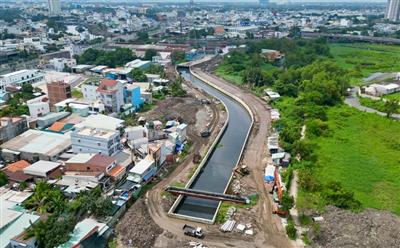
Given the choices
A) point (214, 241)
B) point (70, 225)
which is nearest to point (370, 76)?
point (214, 241)

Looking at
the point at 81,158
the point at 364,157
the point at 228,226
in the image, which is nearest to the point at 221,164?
the point at 228,226

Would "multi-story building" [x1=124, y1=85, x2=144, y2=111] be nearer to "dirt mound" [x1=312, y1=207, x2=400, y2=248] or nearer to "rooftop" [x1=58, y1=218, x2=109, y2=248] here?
"rooftop" [x1=58, y1=218, x2=109, y2=248]

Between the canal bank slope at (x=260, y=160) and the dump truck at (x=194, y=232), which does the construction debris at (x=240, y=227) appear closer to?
the canal bank slope at (x=260, y=160)

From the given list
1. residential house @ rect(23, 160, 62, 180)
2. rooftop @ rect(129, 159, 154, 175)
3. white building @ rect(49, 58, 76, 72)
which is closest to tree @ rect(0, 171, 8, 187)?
residential house @ rect(23, 160, 62, 180)

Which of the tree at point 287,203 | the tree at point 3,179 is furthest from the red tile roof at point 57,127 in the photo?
the tree at point 287,203

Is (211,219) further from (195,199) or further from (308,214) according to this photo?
(308,214)

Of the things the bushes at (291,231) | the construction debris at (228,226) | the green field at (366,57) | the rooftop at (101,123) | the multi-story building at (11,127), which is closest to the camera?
the bushes at (291,231)
